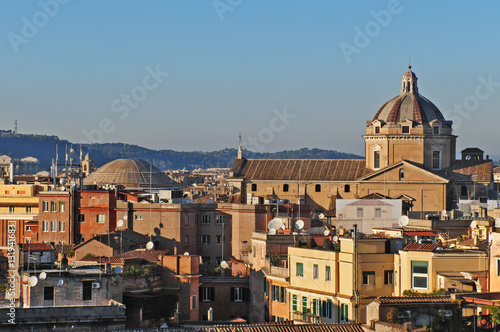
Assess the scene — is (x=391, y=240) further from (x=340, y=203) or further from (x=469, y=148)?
(x=469, y=148)

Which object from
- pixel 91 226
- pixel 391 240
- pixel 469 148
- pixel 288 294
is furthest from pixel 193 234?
pixel 469 148

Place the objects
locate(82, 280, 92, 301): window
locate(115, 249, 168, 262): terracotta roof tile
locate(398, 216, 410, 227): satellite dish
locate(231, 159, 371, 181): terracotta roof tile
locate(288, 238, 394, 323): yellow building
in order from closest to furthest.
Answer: locate(288, 238, 394, 323): yellow building
locate(82, 280, 92, 301): window
locate(398, 216, 410, 227): satellite dish
locate(115, 249, 168, 262): terracotta roof tile
locate(231, 159, 371, 181): terracotta roof tile

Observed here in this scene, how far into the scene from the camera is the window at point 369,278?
2672 cm

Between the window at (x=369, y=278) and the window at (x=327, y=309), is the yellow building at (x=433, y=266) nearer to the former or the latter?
the window at (x=369, y=278)

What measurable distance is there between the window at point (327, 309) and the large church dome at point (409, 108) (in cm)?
5493

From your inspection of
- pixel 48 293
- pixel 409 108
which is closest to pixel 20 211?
pixel 48 293

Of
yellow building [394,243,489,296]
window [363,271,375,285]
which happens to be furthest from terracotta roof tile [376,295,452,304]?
window [363,271,375,285]

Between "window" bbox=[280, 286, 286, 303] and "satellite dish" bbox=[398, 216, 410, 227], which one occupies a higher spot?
"satellite dish" bbox=[398, 216, 410, 227]

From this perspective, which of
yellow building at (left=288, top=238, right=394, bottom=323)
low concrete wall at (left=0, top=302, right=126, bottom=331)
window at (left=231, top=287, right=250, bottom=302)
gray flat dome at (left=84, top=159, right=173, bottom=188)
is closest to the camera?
low concrete wall at (left=0, top=302, right=126, bottom=331)

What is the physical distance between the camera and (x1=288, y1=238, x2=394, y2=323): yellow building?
26.5 m

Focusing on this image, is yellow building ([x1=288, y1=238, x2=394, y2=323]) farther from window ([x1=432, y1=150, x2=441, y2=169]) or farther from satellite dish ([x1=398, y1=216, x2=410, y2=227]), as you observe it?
window ([x1=432, y1=150, x2=441, y2=169])

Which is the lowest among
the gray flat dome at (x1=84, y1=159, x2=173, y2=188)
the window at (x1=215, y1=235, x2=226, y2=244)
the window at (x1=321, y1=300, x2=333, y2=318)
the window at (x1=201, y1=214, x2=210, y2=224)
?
the window at (x1=321, y1=300, x2=333, y2=318)

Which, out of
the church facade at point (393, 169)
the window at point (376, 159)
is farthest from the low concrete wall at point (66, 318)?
the window at point (376, 159)

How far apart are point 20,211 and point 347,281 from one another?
36.2 meters
